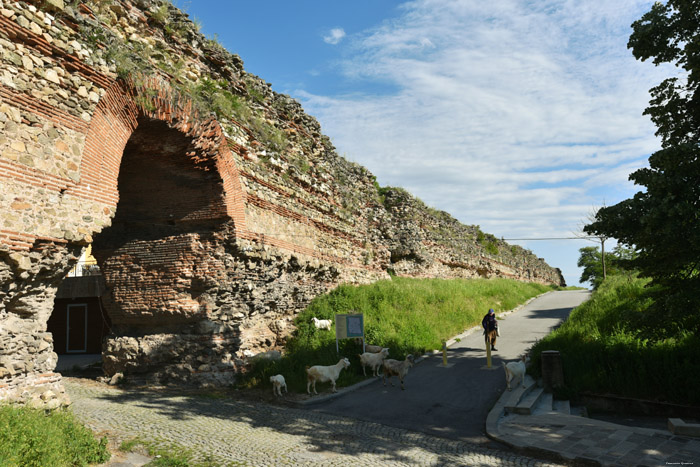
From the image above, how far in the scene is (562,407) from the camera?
877cm

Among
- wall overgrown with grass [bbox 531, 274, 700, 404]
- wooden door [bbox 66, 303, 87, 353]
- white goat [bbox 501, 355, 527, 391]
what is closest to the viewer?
wall overgrown with grass [bbox 531, 274, 700, 404]

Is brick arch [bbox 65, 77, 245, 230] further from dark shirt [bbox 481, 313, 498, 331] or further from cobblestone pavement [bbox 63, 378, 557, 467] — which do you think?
dark shirt [bbox 481, 313, 498, 331]

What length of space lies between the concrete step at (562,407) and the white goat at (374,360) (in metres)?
4.07

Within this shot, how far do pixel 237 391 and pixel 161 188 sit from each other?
16.6 ft

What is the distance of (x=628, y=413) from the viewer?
28.1 ft

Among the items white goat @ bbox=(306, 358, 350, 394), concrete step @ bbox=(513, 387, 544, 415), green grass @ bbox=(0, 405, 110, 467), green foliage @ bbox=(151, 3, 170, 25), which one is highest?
green foliage @ bbox=(151, 3, 170, 25)

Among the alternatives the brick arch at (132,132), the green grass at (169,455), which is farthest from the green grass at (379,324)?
the green grass at (169,455)

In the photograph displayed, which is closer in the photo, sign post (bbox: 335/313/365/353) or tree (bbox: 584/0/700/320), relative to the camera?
tree (bbox: 584/0/700/320)

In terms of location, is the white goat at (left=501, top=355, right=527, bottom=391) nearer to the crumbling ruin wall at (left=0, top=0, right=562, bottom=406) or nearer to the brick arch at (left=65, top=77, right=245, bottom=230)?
the crumbling ruin wall at (left=0, top=0, right=562, bottom=406)

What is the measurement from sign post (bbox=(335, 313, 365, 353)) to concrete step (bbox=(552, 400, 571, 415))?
478 centimetres

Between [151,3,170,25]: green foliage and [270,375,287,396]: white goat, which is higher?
[151,3,170,25]: green foliage

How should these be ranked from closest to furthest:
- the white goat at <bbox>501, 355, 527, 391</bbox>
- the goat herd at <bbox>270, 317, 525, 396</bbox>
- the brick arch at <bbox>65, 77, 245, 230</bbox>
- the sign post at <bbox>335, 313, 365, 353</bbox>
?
the brick arch at <bbox>65, 77, 245, 230</bbox>
the white goat at <bbox>501, 355, 527, 391</bbox>
the goat herd at <bbox>270, 317, 525, 396</bbox>
the sign post at <bbox>335, 313, 365, 353</bbox>

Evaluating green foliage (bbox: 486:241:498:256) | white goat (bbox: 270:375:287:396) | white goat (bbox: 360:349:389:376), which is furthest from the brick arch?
green foliage (bbox: 486:241:498:256)

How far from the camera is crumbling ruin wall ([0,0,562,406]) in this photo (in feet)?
20.8
